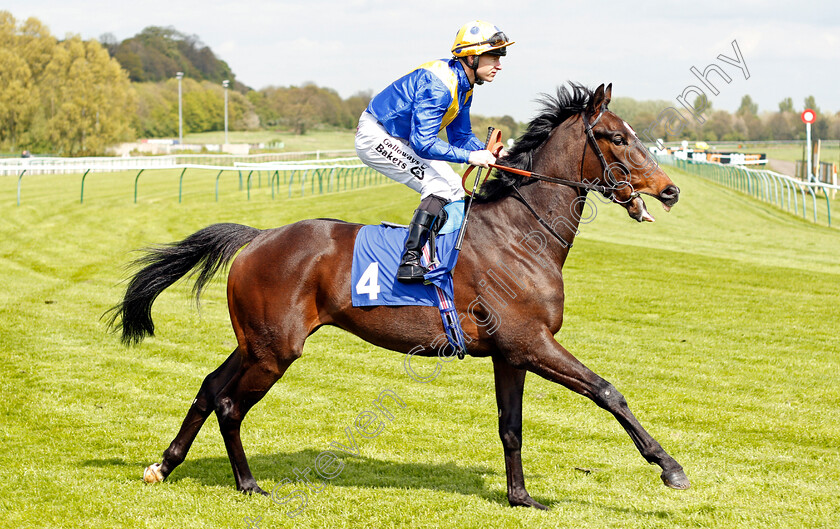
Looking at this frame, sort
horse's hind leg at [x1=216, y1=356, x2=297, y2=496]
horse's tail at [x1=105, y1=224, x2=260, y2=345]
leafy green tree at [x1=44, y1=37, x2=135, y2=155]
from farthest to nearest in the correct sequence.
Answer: leafy green tree at [x1=44, y1=37, x2=135, y2=155], horse's tail at [x1=105, y1=224, x2=260, y2=345], horse's hind leg at [x1=216, y1=356, x2=297, y2=496]

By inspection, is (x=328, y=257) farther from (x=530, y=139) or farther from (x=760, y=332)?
(x=760, y=332)

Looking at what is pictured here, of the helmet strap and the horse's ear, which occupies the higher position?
the helmet strap

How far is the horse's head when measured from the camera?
4004 mm

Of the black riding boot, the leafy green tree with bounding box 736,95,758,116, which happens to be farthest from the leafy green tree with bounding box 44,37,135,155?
the black riding boot

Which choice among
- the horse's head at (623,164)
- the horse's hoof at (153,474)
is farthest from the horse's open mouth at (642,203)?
the horse's hoof at (153,474)

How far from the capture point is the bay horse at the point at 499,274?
4.00 meters

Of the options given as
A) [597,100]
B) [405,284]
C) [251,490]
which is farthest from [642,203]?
[251,490]

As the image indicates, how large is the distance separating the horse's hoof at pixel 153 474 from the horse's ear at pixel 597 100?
3048 mm

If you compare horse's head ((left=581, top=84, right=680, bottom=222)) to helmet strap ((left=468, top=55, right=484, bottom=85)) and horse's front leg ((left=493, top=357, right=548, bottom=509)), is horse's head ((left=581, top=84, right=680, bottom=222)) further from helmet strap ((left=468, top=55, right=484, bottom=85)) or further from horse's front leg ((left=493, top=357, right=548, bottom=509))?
horse's front leg ((left=493, top=357, right=548, bottom=509))

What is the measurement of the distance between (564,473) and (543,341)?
3.45 feet

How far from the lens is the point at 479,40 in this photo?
4.12 m

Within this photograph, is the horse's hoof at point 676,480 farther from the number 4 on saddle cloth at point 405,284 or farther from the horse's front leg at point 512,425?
the number 4 on saddle cloth at point 405,284

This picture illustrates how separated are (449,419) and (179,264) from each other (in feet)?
6.93

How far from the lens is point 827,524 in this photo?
12.1 ft
